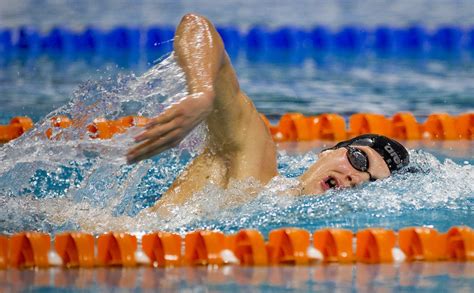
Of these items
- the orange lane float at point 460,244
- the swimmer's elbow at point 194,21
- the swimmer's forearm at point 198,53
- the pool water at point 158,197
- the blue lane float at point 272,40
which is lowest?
the orange lane float at point 460,244

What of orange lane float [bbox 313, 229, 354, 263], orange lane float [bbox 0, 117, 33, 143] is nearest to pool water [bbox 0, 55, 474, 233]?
orange lane float [bbox 313, 229, 354, 263]

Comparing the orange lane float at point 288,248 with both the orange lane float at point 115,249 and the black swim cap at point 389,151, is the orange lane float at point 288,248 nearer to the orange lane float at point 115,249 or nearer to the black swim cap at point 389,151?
the orange lane float at point 115,249

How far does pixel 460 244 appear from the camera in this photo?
10.8ft

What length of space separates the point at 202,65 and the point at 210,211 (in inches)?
28.2

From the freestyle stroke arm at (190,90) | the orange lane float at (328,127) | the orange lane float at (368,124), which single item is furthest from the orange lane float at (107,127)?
the freestyle stroke arm at (190,90)

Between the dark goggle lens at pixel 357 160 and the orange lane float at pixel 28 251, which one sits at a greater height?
the dark goggle lens at pixel 357 160

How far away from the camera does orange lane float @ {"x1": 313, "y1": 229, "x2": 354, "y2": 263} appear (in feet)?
10.7

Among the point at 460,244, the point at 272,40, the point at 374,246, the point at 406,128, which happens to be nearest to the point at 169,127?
the point at 374,246

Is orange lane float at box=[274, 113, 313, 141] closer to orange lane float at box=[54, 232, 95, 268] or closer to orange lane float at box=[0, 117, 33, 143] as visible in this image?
orange lane float at box=[0, 117, 33, 143]

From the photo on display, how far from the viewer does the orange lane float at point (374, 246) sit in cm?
326

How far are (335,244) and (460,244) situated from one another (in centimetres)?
42

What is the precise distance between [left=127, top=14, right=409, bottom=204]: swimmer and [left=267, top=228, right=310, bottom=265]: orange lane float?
370 millimetres

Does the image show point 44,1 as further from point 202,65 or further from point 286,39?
point 202,65

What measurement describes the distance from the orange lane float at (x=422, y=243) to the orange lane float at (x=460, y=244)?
2cm
